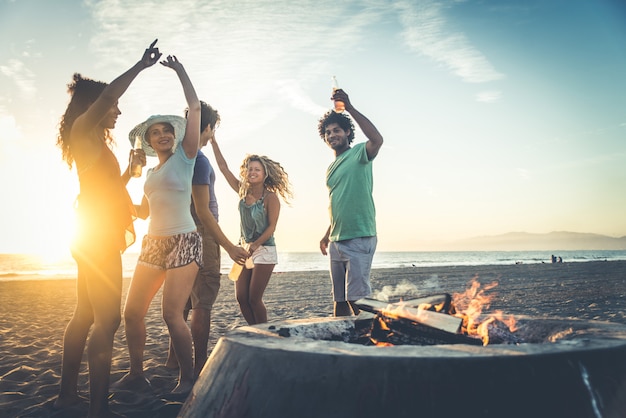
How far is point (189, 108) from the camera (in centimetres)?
297

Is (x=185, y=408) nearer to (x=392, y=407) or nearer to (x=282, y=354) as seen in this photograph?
(x=282, y=354)

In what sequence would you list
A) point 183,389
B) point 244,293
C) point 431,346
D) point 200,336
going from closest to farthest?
point 431,346 < point 183,389 < point 200,336 < point 244,293

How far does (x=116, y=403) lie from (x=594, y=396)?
3.08 metres

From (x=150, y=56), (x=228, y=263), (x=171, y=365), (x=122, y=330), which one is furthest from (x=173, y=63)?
(x=228, y=263)

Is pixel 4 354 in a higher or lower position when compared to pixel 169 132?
lower

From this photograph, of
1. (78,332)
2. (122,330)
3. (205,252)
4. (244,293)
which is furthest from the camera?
(122,330)

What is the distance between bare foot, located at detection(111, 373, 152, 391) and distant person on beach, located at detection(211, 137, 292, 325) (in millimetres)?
1023

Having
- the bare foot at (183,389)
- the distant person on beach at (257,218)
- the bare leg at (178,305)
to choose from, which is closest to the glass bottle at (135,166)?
the bare leg at (178,305)

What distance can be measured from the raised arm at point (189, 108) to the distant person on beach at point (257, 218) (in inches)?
50.7

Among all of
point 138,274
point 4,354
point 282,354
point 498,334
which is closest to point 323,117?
point 138,274

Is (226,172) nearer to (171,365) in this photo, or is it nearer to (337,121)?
(337,121)

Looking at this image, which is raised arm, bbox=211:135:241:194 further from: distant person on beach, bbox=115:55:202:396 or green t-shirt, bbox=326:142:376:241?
distant person on beach, bbox=115:55:202:396

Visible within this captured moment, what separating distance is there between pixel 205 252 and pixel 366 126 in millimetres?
1948

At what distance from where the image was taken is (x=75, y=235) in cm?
269
